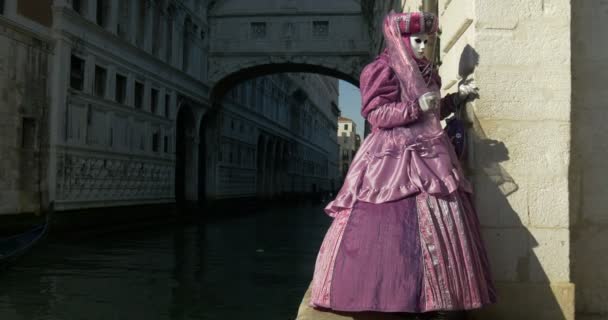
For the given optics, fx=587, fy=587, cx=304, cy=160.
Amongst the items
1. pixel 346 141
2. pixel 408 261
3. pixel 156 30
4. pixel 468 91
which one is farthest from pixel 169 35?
pixel 346 141

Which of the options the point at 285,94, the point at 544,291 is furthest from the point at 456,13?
the point at 285,94

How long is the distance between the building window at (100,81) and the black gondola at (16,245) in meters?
6.25

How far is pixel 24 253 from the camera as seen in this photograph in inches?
289

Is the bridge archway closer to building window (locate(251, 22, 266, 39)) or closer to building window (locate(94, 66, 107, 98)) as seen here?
building window (locate(251, 22, 266, 39))

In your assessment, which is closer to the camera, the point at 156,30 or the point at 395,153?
the point at 395,153

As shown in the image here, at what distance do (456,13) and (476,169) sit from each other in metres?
0.86

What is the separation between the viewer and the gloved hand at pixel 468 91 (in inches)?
107

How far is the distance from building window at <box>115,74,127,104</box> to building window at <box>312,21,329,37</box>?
7.05m

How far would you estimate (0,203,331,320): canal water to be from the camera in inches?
195

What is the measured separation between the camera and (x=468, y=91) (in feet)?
8.96

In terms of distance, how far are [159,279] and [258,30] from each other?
14.2 m

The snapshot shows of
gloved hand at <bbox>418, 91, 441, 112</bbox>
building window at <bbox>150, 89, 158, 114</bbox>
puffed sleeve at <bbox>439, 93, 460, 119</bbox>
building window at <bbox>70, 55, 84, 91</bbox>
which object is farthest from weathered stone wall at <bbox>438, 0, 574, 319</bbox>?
building window at <bbox>150, 89, 158, 114</bbox>

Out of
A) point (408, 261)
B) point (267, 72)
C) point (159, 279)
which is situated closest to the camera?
point (408, 261)

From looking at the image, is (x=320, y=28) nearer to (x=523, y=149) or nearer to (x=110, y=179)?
(x=110, y=179)
